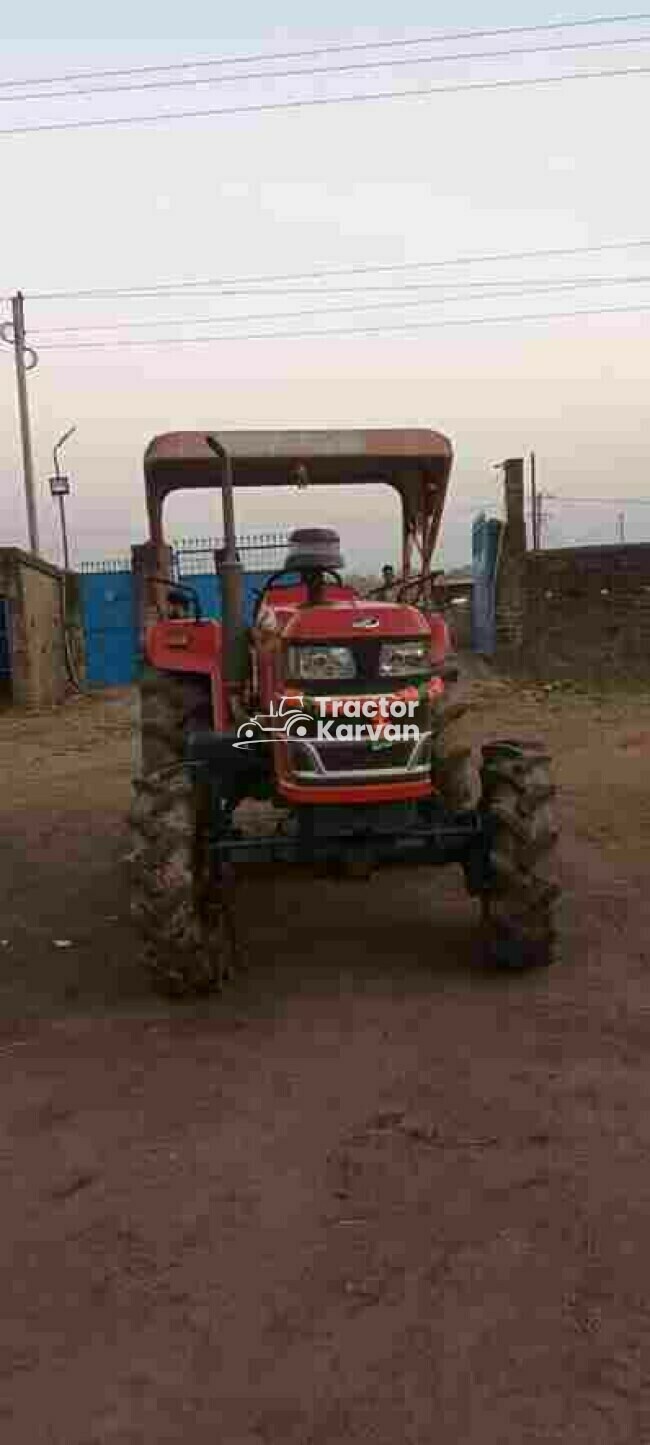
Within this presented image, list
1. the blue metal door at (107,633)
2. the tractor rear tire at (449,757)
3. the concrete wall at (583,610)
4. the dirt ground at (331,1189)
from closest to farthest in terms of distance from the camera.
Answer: the dirt ground at (331,1189) → the tractor rear tire at (449,757) → the concrete wall at (583,610) → the blue metal door at (107,633)

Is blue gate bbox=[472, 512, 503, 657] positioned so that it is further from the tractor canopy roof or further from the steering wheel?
the steering wheel

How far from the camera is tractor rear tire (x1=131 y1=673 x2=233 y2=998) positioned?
4379mm

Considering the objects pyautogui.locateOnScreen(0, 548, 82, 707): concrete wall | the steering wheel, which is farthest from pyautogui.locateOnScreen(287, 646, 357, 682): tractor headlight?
pyautogui.locateOnScreen(0, 548, 82, 707): concrete wall

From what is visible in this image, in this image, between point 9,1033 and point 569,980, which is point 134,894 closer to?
point 9,1033

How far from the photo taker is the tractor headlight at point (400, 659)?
4516 millimetres

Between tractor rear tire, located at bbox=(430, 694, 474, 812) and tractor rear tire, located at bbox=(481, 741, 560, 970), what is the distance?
0.99 meters

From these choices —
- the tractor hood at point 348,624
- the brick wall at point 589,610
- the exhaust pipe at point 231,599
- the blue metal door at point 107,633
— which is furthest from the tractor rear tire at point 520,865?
the blue metal door at point 107,633

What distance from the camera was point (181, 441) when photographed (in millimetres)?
6215

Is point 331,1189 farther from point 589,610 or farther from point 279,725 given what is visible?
point 589,610

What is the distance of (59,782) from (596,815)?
15.8 ft

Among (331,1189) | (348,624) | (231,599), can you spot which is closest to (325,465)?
(231,599)

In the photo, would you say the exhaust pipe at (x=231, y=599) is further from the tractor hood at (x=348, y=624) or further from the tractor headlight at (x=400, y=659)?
the tractor headlight at (x=400, y=659)

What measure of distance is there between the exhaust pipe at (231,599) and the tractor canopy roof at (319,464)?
0.89 meters

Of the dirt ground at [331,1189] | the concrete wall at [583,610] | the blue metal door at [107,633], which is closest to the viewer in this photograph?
the dirt ground at [331,1189]
